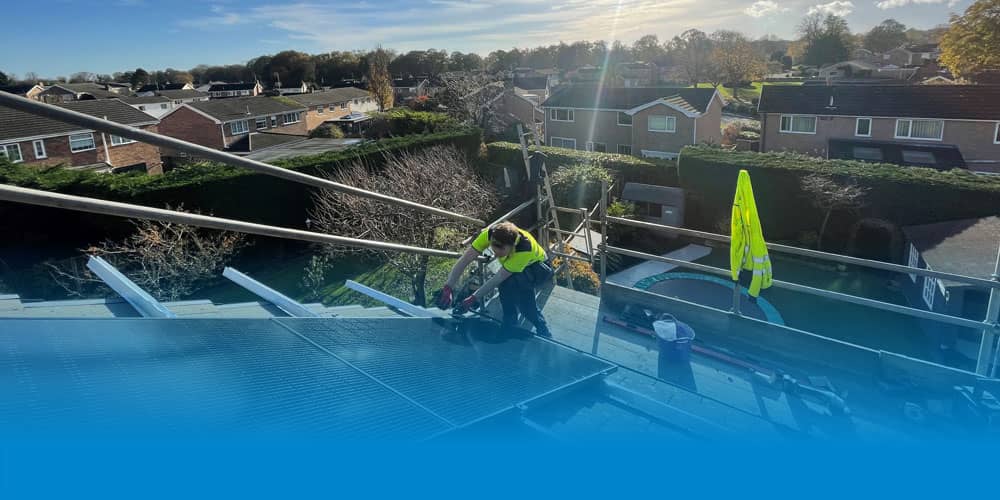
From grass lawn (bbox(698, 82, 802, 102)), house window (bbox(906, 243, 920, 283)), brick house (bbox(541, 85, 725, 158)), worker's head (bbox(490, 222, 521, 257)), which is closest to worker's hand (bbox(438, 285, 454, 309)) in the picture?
worker's head (bbox(490, 222, 521, 257))

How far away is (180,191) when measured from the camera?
52.7ft

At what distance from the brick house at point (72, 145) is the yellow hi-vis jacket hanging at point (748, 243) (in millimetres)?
26030

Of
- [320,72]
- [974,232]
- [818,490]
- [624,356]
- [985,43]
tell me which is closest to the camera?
[818,490]

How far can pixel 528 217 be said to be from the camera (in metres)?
23.8

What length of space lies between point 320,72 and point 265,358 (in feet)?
314

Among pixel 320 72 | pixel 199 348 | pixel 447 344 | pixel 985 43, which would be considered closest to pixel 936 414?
pixel 447 344

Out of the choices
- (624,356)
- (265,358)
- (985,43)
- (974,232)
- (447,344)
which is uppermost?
(985,43)

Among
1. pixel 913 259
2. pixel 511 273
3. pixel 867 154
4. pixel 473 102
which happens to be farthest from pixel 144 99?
pixel 511 273

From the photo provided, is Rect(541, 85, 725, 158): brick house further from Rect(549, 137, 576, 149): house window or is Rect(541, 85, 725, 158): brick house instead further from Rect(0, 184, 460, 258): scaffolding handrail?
Rect(0, 184, 460, 258): scaffolding handrail

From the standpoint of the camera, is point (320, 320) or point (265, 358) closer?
point (265, 358)

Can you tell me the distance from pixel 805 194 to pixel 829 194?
98 cm

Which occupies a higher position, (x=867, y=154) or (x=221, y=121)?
(x=221, y=121)

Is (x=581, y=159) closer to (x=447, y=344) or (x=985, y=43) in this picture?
(x=447, y=344)

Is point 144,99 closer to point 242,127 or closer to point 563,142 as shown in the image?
point 242,127
